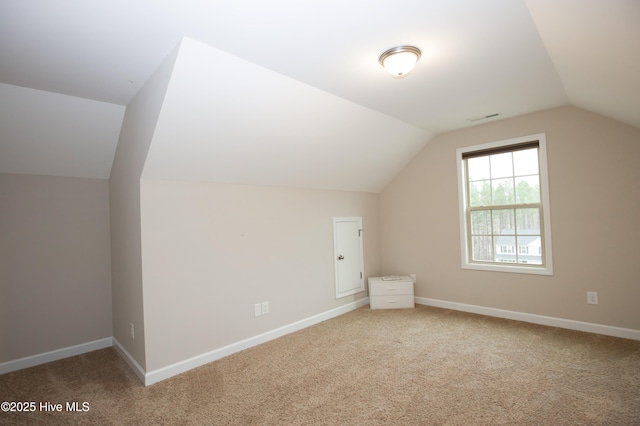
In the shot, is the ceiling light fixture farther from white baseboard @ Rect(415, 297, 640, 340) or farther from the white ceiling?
white baseboard @ Rect(415, 297, 640, 340)

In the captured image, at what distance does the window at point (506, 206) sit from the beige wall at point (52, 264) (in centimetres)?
425

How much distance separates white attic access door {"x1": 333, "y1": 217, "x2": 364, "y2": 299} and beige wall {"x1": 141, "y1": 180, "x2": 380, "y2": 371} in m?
0.12

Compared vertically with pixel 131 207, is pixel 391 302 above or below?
below

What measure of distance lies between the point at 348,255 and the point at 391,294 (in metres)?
0.78

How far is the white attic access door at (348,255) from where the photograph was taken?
4.21 m

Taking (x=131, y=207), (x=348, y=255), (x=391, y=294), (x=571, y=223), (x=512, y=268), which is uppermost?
(x=131, y=207)

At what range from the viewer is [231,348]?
304 cm

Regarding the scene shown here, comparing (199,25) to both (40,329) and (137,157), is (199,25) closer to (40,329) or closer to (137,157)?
(137,157)

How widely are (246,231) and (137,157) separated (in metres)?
1.16

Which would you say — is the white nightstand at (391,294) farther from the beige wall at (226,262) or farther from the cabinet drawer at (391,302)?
the beige wall at (226,262)

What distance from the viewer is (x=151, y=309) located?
2586 millimetres

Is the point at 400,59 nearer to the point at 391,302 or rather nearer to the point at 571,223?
the point at 571,223

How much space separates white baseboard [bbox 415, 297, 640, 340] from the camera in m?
3.10

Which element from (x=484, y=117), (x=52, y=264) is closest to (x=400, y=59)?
(x=484, y=117)
